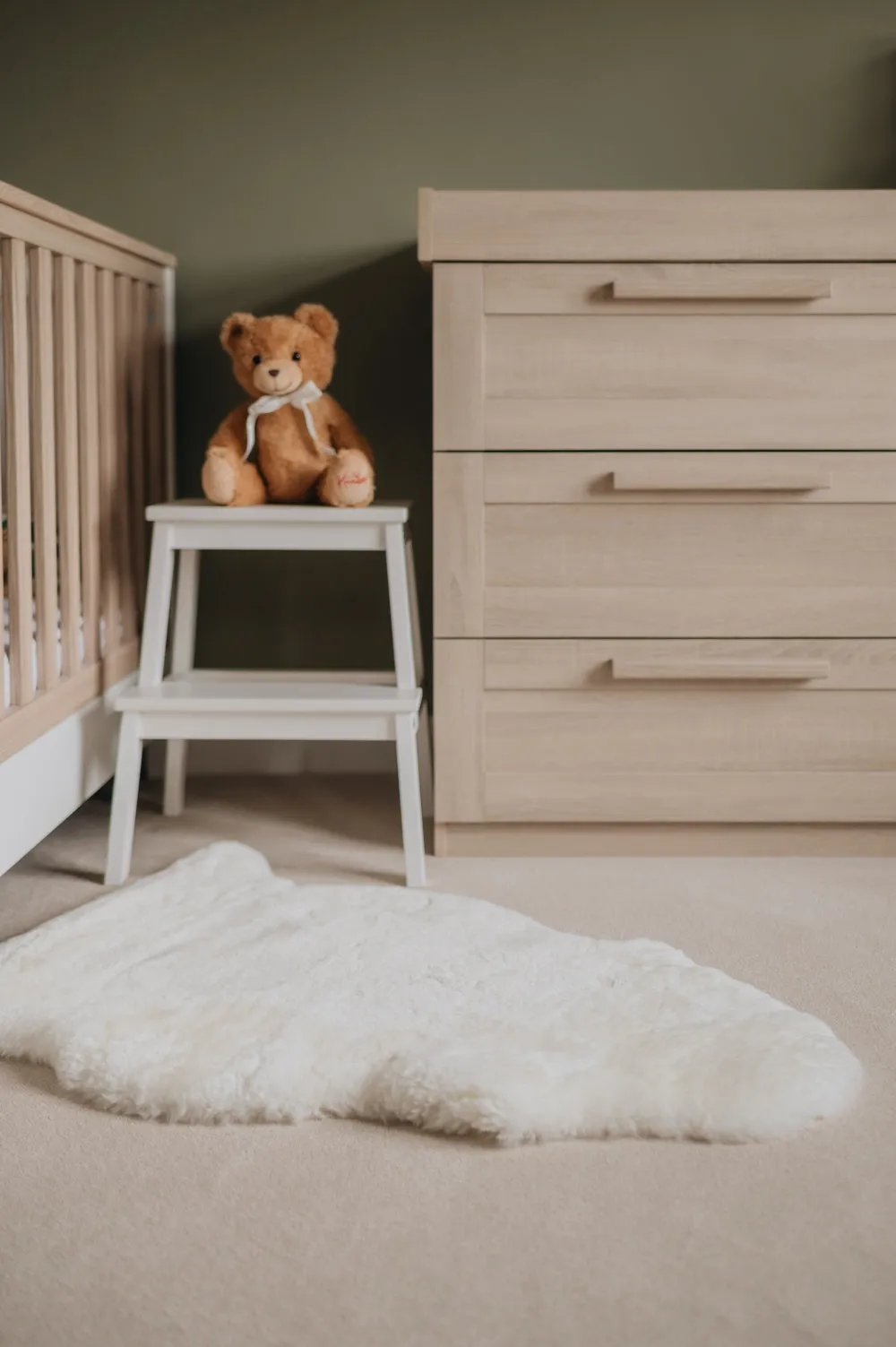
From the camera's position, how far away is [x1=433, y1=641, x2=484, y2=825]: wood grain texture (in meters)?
2.10

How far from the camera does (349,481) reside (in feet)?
6.93

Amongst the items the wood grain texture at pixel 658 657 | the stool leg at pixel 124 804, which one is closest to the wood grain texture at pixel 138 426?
the stool leg at pixel 124 804

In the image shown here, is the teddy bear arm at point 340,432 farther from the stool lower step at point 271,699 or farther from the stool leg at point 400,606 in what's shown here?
the stool lower step at point 271,699

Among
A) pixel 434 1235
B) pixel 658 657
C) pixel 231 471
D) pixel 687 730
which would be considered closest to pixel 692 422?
pixel 658 657

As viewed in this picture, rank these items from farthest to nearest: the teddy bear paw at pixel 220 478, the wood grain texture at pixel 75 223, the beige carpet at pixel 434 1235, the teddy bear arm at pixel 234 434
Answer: the teddy bear arm at pixel 234 434 < the teddy bear paw at pixel 220 478 < the wood grain texture at pixel 75 223 < the beige carpet at pixel 434 1235

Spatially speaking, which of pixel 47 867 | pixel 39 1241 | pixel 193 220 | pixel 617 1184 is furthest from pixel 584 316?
pixel 39 1241

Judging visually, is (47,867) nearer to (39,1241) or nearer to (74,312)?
(74,312)

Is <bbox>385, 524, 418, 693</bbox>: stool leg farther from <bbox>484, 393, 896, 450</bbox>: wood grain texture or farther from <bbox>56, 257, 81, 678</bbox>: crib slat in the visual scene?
<bbox>56, 257, 81, 678</bbox>: crib slat

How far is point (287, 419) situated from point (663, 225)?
2.10 ft

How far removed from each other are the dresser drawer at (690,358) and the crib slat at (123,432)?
60 cm

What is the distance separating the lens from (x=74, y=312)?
198 centimetres

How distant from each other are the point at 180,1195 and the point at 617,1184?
36cm

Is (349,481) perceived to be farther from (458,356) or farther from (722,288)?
(722,288)

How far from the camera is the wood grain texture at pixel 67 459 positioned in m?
1.94
